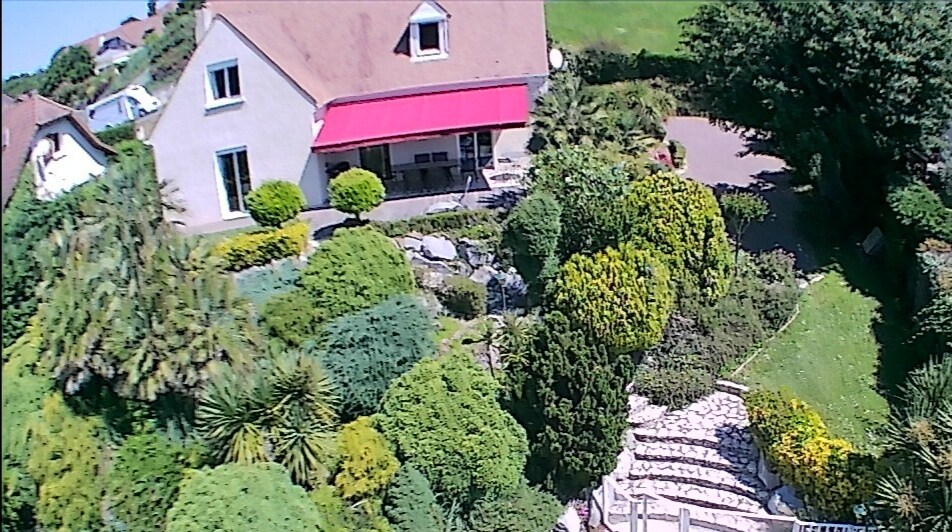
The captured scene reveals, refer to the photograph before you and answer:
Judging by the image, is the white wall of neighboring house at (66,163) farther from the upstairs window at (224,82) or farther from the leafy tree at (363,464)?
the upstairs window at (224,82)

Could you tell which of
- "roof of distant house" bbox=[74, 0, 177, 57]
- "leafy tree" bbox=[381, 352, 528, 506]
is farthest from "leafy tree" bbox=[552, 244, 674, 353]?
"roof of distant house" bbox=[74, 0, 177, 57]

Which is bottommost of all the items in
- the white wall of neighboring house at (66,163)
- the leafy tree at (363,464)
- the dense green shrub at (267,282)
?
the leafy tree at (363,464)

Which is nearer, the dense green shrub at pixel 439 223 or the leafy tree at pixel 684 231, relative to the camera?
the leafy tree at pixel 684 231

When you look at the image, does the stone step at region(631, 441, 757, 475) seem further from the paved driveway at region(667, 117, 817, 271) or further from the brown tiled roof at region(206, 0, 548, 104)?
the brown tiled roof at region(206, 0, 548, 104)

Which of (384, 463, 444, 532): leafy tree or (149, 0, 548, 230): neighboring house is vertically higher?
(149, 0, 548, 230): neighboring house

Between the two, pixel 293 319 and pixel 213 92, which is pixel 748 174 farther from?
pixel 293 319

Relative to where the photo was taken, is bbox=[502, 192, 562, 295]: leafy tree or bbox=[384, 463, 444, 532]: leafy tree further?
bbox=[502, 192, 562, 295]: leafy tree

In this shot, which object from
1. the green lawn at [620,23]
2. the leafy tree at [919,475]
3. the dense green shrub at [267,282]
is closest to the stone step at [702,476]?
the leafy tree at [919,475]

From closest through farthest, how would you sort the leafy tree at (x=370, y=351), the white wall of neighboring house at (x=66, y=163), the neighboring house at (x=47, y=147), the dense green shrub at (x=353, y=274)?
1. the neighboring house at (x=47, y=147)
2. the white wall of neighboring house at (x=66, y=163)
3. the leafy tree at (x=370, y=351)
4. the dense green shrub at (x=353, y=274)
